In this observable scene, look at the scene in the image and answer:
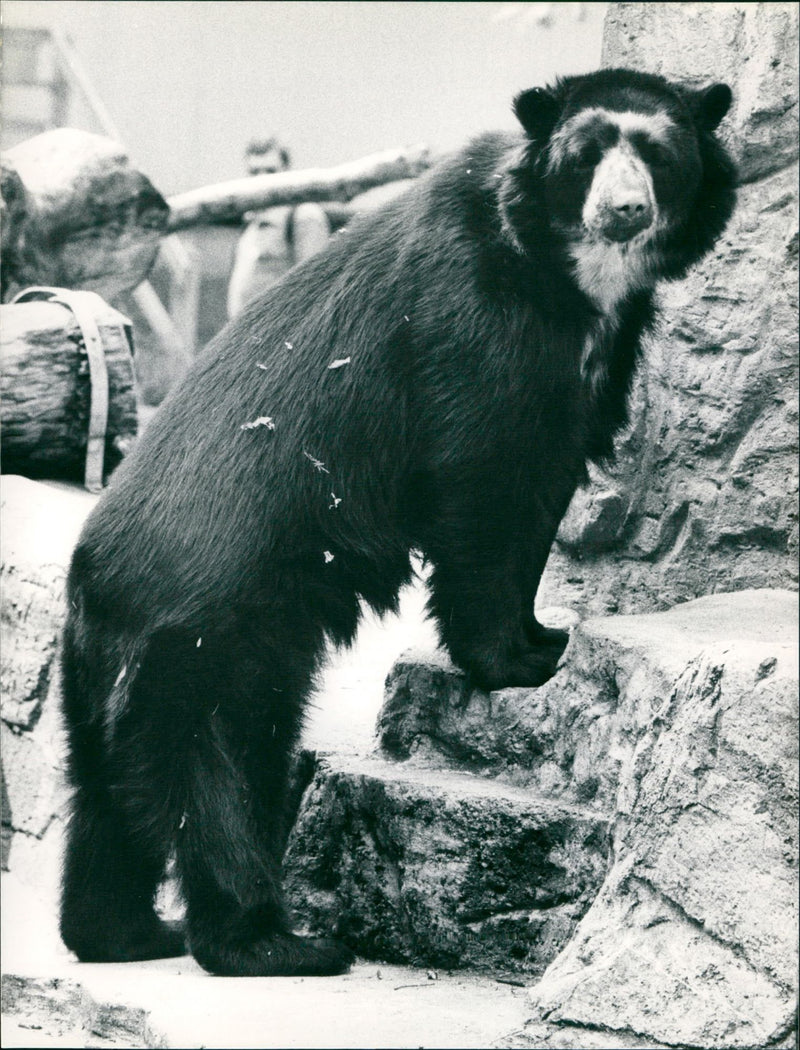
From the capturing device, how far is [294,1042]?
336 centimetres

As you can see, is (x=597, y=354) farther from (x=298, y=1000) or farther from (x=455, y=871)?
(x=298, y=1000)

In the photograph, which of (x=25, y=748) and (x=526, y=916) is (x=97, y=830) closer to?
(x=526, y=916)

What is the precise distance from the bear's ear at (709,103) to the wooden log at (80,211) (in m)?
4.38

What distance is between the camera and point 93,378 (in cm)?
662

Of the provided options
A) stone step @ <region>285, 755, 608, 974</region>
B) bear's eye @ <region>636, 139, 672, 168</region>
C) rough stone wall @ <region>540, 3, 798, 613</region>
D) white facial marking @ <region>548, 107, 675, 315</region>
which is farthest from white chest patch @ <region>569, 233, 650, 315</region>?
stone step @ <region>285, 755, 608, 974</region>

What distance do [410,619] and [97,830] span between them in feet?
7.08

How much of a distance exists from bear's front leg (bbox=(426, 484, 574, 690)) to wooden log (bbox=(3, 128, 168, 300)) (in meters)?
4.12

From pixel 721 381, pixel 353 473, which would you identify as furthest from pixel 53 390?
pixel 721 381

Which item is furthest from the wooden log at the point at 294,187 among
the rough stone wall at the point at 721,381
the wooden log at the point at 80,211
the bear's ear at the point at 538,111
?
the bear's ear at the point at 538,111

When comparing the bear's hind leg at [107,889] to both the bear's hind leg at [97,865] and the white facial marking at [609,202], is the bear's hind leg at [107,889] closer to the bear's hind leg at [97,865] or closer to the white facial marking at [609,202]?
the bear's hind leg at [97,865]

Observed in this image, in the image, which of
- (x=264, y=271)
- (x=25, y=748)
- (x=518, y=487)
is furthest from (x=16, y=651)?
(x=264, y=271)

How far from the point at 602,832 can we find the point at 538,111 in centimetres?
213

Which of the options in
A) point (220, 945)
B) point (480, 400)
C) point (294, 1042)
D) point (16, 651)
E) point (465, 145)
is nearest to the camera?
point (294, 1042)

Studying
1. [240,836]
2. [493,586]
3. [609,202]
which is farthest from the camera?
[493,586]
